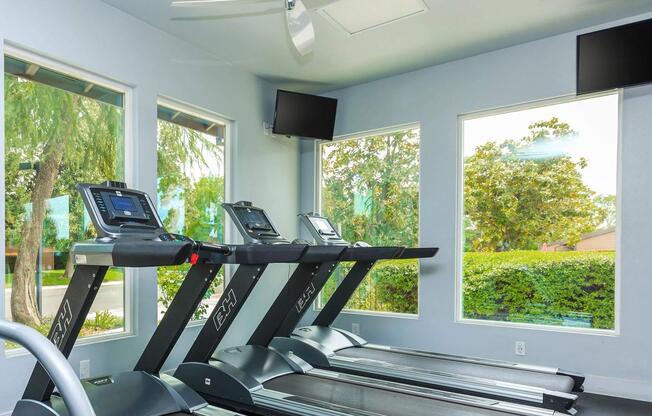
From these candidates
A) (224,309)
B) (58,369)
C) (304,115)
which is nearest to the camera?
(58,369)

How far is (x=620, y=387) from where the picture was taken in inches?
145

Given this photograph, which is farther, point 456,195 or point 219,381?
point 456,195

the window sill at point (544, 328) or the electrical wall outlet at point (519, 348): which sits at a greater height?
the window sill at point (544, 328)

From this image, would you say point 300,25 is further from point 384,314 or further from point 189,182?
point 384,314

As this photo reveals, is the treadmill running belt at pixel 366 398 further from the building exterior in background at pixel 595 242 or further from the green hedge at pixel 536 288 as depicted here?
the building exterior in background at pixel 595 242

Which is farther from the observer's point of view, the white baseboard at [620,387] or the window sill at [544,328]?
the window sill at [544,328]

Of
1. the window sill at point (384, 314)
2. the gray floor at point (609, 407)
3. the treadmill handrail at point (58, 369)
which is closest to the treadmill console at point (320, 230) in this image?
the window sill at point (384, 314)

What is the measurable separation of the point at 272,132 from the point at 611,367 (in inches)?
157

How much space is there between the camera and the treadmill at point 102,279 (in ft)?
7.41

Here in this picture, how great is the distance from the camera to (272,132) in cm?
526

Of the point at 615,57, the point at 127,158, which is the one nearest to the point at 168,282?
the point at 127,158

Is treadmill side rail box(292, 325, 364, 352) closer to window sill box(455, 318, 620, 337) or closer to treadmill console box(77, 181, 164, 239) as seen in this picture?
window sill box(455, 318, 620, 337)

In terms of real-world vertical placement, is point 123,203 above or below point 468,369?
above

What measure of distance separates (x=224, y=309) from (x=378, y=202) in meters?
2.68
